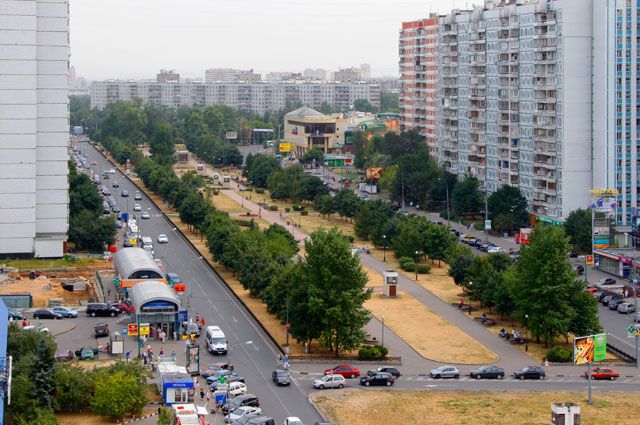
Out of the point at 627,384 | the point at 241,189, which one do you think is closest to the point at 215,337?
the point at 627,384

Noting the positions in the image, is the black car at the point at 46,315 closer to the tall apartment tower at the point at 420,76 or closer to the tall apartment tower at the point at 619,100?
the tall apartment tower at the point at 619,100

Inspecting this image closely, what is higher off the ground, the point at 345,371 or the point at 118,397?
the point at 118,397

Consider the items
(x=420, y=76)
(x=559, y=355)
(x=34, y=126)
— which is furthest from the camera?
(x=420, y=76)

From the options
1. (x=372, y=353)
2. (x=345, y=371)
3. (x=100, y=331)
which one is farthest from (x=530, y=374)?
(x=100, y=331)

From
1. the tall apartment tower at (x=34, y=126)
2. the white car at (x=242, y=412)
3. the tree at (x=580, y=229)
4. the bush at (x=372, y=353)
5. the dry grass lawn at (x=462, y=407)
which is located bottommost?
the dry grass lawn at (x=462, y=407)

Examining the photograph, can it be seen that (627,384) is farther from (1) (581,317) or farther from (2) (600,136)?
(2) (600,136)

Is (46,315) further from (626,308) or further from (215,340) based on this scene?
(626,308)

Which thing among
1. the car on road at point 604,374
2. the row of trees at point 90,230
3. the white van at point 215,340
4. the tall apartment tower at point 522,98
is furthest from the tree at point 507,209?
the car on road at point 604,374
